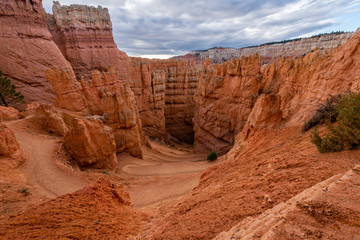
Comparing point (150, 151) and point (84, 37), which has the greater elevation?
point (84, 37)

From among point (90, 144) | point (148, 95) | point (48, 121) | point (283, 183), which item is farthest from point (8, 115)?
point (283, 183)

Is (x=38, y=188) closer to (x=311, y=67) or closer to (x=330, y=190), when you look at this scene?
(x=330, y=190)

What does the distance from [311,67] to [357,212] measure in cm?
1383

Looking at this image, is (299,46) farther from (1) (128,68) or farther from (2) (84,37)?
(2) (84,37)

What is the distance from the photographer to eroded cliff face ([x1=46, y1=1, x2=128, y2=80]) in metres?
25.1

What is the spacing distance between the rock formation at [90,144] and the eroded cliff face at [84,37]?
52.5 feet

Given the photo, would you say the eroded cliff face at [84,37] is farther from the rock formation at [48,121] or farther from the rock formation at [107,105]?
the rock formation at [48,121]

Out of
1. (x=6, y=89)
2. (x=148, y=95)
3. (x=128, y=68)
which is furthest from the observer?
(x=148, y=95)

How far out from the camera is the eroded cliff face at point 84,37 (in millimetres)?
25109

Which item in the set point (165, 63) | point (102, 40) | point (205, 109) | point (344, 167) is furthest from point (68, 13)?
point (344, 167)

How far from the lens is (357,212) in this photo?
1.86 m

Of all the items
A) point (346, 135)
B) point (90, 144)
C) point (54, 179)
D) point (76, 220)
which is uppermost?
point (346, 135)

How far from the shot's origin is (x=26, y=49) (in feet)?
66.2

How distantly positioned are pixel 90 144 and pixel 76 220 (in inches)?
307
